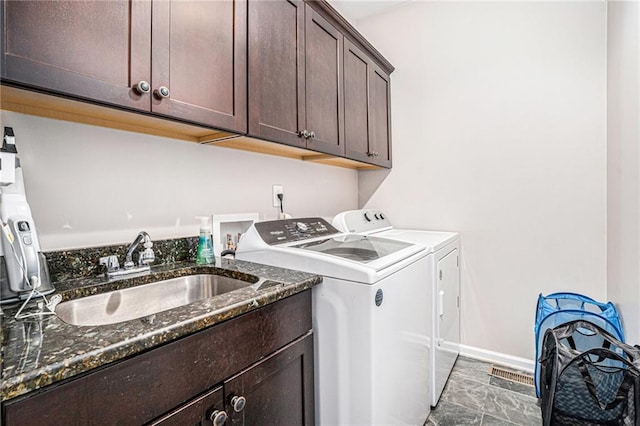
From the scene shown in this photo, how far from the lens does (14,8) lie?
0.73 meters

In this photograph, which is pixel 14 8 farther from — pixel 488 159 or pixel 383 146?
pixel 488 159

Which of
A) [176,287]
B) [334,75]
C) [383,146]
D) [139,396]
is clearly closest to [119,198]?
[176,287]

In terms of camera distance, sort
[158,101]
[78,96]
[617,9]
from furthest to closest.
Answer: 1. [617,9]
2. [158,101]
3. [78,96]

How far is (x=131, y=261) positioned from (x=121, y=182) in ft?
1.05

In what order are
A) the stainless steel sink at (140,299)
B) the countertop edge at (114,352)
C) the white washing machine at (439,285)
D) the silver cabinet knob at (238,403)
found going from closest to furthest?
the countertop edge at (114,352) → the silver cabinet knob at (238,403) → the stainless steel sink at (140,299) → the white washing machine at (439,285)

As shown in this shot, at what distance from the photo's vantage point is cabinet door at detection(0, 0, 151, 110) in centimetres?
74

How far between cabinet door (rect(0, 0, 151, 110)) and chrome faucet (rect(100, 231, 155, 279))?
1.73 feet

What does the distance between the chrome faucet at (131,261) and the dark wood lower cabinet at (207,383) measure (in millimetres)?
567

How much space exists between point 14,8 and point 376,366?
1.45 metres

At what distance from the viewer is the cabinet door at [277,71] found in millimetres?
1332

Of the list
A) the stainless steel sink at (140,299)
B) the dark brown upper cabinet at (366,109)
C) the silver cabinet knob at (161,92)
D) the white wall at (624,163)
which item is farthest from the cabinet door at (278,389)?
the white wall at (624,163)

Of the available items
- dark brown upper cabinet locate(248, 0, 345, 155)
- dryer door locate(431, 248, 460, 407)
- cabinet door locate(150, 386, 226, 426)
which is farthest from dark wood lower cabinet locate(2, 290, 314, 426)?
dryer door locate(431, 248, 460, 407)

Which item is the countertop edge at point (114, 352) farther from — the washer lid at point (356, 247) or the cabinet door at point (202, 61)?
the cabinet door at point (202, 61)

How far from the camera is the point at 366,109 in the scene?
2254mm
